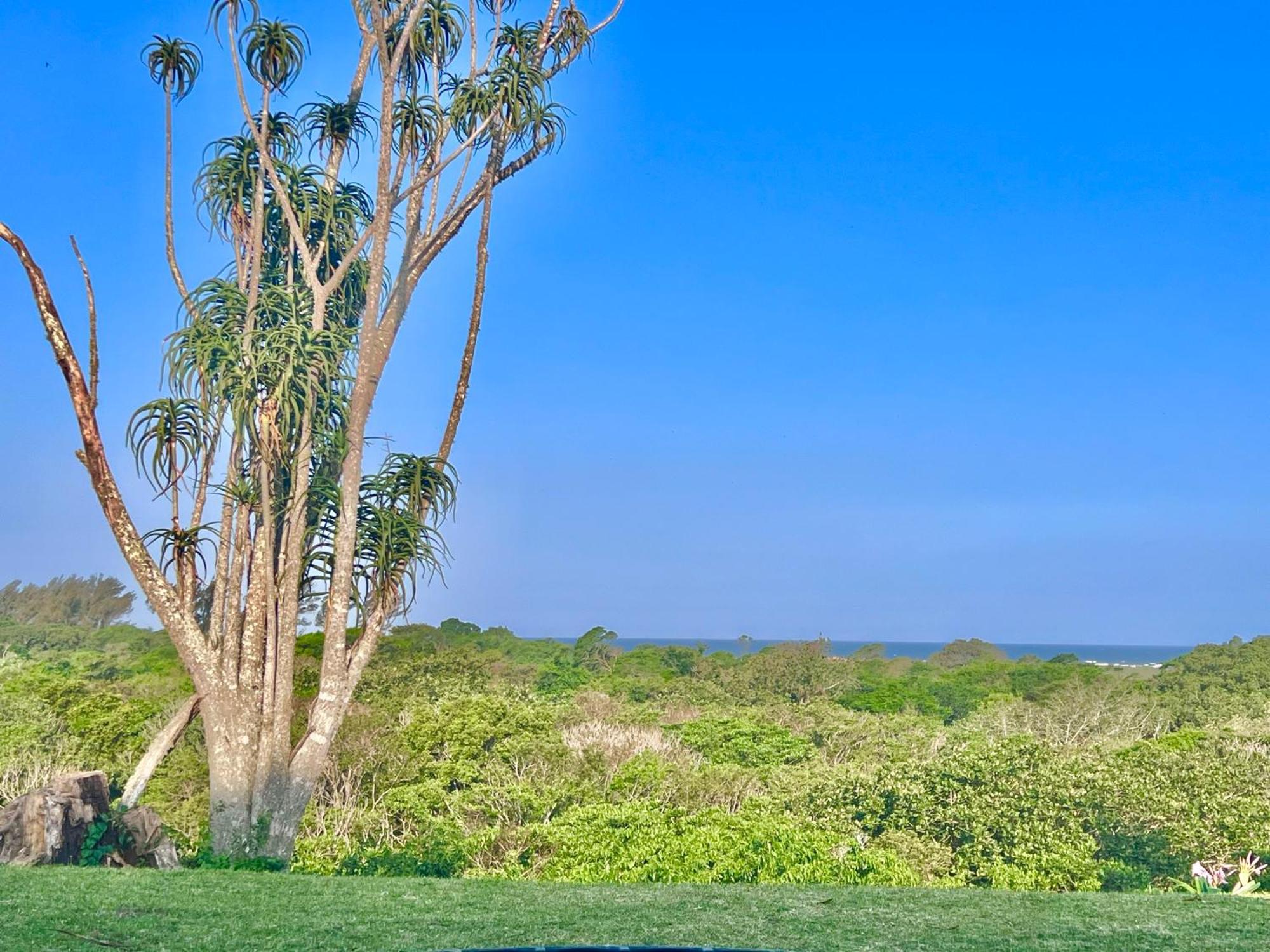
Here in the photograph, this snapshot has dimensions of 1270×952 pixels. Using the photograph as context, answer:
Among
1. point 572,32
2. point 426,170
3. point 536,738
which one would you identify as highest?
point 572,32

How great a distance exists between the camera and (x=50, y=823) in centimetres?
567

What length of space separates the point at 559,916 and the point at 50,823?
2.94 meters

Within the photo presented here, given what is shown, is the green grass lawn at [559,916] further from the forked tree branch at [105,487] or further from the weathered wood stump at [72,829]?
the forked tree branch at [105,487]

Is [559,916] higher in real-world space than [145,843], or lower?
lower

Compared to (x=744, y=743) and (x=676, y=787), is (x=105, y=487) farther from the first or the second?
(x=744, y=743)

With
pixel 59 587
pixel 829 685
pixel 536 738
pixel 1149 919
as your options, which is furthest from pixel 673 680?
pixel 59 587

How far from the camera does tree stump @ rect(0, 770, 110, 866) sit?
18.3ft

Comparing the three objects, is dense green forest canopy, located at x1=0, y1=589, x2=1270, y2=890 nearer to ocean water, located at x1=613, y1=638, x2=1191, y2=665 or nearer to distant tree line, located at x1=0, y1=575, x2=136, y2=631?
distant tree line, located at x1=0, y1=575, x2=136, y2=631

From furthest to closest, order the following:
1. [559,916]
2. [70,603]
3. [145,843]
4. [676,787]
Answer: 1. [70,603]
2. [676,787]
3. [145,843]
4. [559,916]

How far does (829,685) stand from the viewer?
24859 millimetres

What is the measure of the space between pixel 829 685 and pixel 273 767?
19318 millimetres

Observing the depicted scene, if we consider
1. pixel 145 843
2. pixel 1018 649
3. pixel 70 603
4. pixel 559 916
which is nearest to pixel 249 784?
pixel 145 843

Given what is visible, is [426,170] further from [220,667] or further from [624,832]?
[624,832]

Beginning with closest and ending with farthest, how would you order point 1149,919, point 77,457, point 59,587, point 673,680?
point 1149,919, point 77,457, point 673,680, point 59,587
